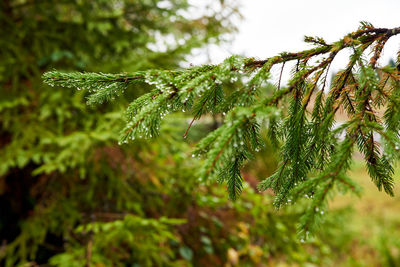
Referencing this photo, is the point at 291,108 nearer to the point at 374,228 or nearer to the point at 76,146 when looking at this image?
the point at 76,146

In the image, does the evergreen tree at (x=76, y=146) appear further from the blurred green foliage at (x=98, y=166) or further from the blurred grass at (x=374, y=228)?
the blurred grass at (x=374, y=228)

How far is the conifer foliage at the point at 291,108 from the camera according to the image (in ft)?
2.50

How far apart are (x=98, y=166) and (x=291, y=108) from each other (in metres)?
3.01

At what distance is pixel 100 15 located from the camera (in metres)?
3.94

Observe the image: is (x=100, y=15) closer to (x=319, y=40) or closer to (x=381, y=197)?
(x=319, y=40)

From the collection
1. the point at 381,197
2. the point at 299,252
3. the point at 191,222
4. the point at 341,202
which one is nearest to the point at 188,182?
the point at 191,222

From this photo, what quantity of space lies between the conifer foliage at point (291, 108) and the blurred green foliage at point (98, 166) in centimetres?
206

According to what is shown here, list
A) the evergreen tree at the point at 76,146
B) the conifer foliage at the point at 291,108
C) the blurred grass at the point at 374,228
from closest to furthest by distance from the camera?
the conifer foliage at the point at 291,108, the evergreen tree at the point at 76,146, the blurred grass at the point at 374,228

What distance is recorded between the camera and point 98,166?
3457mm

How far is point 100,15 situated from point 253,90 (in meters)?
3.83

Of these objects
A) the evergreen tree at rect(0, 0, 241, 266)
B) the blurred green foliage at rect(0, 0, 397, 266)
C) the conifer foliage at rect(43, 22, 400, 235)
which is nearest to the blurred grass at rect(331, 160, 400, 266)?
the blurred green foliage at rect(0, 0, 397, 266)

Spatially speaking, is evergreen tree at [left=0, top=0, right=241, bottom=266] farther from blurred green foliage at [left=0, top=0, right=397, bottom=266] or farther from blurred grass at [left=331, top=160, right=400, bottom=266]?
blurred grass at [left=331, top=160, right=400, bottom=266]

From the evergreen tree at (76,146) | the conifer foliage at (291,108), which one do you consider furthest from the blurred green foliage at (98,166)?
the conifer foliage at (291,108)

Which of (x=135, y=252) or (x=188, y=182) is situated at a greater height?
(x=188, y=182)
